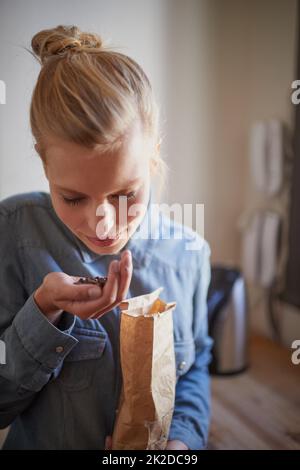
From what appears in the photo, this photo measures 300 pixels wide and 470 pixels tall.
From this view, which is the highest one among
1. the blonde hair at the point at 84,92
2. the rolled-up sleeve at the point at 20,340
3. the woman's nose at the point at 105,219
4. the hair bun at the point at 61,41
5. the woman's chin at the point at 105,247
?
the hair bun at the point at 61,41

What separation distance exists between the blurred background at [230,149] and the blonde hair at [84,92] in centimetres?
5

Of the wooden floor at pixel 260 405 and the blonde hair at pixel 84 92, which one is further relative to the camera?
the wooden floor at pixel 260 405

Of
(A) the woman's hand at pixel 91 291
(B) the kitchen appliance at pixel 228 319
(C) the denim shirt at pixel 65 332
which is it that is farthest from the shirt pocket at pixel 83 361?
(B) the kitchen appliance at pixel 228 319

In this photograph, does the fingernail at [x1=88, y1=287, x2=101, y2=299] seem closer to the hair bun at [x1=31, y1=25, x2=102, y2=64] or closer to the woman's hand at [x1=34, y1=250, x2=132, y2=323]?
the woman's hand at [x1=34, y1=250, x2=132, y2=323]

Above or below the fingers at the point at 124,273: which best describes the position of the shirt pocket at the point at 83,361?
below

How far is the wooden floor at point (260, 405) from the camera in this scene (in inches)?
27.0

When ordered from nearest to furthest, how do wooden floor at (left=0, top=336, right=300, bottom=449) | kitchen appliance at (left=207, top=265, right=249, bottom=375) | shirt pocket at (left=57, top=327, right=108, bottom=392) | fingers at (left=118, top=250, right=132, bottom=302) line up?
fingers at (left=118, top=250, right=132, bottom=302) → shirt pocket at (left=57, top=327, right=108, bottom=392) → wooden floor at (left=0, top=336, right=300, bottom=449) → kitchen appliance at (left=207, top=265, right=249, bottom=375)

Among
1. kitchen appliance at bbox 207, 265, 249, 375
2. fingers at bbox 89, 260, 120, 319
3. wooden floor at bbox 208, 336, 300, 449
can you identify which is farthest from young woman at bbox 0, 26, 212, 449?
kitchen appliance at bbox 207, 265, 249, 375

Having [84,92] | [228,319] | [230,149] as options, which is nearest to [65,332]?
[84,92]

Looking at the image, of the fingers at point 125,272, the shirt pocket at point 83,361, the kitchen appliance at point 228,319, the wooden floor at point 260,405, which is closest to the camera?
the fingers at point 125,272

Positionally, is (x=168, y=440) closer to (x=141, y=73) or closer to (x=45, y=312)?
(x=45, y=312)

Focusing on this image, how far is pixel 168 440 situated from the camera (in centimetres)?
56

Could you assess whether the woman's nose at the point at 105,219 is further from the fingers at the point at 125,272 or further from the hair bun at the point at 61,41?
the hair bun at the point at 61,41

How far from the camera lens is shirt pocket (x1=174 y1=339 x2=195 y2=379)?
1.89 ft
